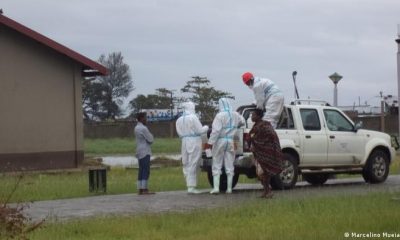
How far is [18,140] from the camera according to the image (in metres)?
23.6

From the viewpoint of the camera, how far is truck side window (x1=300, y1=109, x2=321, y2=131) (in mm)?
15383

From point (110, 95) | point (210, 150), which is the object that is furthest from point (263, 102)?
point (110, 95)

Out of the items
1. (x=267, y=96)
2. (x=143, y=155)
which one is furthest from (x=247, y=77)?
(x=143, y=155)

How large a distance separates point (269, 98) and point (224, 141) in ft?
4.35

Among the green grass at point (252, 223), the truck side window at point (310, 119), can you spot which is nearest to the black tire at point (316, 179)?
the truck side window at point (310, 119)

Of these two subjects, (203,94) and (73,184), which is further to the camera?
(203,94)

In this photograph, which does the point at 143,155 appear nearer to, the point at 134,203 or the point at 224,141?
the point at 224,141

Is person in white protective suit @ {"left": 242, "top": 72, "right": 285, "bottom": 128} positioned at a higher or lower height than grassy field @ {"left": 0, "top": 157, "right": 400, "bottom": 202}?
higher

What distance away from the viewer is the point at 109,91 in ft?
279

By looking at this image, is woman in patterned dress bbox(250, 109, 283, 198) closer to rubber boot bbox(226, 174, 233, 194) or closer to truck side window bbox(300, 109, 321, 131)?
rubber boot bbox(226, 174, 233, 194)

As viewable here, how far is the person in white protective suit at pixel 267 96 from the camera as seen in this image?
14.4 metres

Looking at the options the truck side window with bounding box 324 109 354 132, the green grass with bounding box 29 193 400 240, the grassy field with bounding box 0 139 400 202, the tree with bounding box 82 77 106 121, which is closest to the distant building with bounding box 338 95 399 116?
the grassy field with bounding box 0 139 400 202

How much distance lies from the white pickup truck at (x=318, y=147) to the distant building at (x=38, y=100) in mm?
10084

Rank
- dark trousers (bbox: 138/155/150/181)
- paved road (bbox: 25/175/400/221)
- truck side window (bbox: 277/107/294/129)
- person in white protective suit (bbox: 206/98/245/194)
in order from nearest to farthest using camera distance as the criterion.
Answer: paved road (bbox: 25/175/400/221) < person in white protective suit (bbox: 206/98/245/194) < dark trousers (bbox: 138/155/150/181) < truck side window (bbox: 277/107/294/129)
